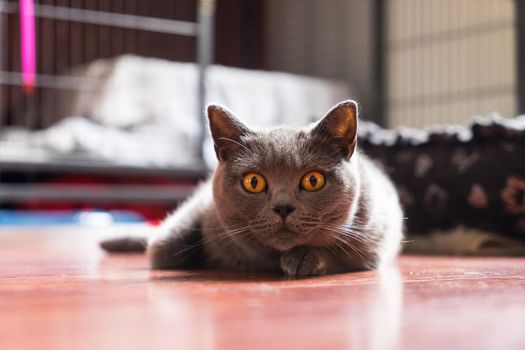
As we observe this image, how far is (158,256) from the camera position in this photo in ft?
4.18

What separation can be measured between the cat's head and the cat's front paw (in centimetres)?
2

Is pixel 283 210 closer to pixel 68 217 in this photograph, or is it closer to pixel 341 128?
pixel 341 128

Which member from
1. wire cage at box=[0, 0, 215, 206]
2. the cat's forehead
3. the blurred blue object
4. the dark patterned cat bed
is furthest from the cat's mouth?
the blurred blue object

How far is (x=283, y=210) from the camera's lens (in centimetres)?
106

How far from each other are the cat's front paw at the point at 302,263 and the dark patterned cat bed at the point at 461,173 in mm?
802

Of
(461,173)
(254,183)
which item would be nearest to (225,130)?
(254,183)

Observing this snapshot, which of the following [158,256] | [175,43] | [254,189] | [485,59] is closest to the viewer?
[254,189]

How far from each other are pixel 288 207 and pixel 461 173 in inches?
35.9

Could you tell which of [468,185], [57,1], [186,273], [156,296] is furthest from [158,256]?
[57,1]

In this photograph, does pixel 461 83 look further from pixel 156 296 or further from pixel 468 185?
pixel 156 296

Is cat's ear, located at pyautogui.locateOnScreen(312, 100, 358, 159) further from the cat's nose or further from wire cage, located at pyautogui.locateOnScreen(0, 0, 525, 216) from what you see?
wire cage, located at pyautogui.locateOnScreen(0, 0, 525, 216)

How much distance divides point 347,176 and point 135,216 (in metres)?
2.50

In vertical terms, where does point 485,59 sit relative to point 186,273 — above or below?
above

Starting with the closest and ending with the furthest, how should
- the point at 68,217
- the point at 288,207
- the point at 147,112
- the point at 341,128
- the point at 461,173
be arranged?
the point at 288,207 → the point at 341,128 → the point at 461,173 → the point at 68,217 → the point at 147,112
